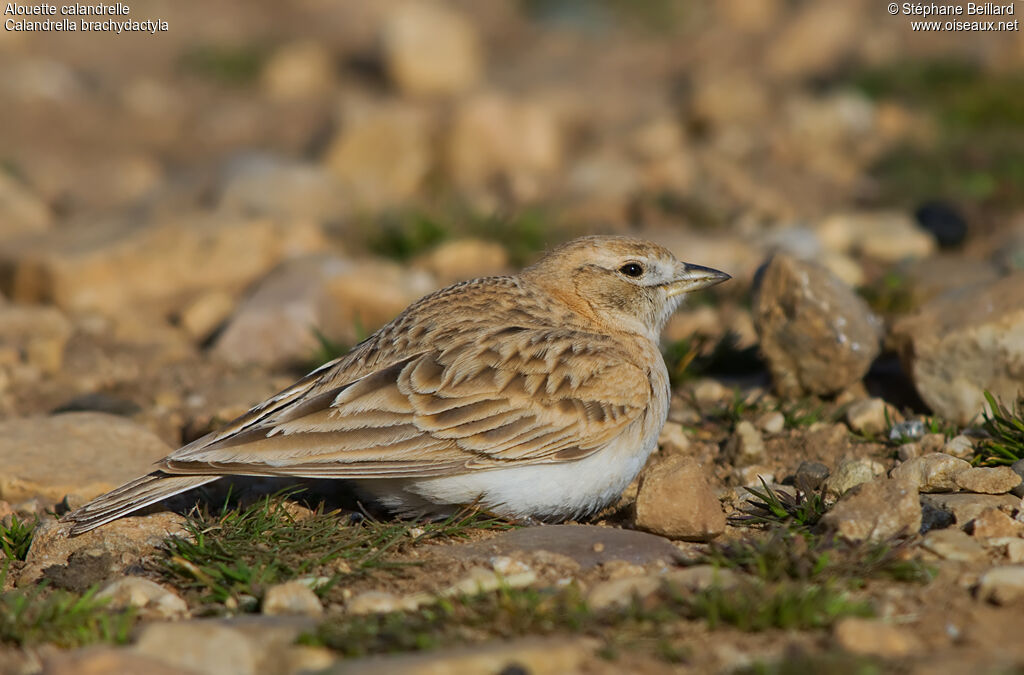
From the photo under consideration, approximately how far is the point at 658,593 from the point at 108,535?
248 cm

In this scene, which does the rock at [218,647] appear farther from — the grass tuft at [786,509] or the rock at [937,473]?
the rock at [937,473]

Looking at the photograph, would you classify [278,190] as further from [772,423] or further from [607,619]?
[607,619]

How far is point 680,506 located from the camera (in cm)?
489

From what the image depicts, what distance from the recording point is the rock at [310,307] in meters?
7.96

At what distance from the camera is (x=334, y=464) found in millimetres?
4910

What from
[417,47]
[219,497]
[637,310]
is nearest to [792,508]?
[637,310]

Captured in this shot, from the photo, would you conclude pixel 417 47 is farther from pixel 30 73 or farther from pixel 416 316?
pixel 416 316

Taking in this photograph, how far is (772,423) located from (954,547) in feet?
6.30

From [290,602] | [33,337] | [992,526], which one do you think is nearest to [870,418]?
[992,526]

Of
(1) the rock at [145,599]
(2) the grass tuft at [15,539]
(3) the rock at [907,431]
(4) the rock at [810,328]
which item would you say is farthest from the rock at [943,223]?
(2) the grass tuft at [15,539]

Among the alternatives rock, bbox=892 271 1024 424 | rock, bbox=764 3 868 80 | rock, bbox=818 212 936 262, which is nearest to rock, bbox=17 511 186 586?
rock, bbox=892 271 1024 424

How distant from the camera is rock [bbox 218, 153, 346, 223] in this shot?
10375 millimetres

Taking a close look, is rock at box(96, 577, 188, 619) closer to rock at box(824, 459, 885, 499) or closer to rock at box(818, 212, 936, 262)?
rock at box(824, 459, 885, 499)

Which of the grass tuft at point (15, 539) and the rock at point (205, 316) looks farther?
the rock at point (205, 316)
